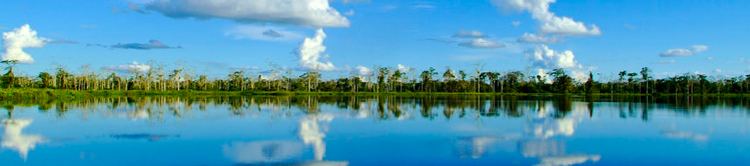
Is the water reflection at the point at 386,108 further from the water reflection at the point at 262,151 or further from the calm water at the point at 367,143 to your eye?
the water reflection at the point at 262,151

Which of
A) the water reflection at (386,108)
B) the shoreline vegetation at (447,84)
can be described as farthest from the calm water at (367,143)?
the shoreline vegetation at (447,84)

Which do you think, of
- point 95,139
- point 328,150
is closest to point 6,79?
point 95,139

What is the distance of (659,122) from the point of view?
2703 centimetres

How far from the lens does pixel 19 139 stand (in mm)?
17969

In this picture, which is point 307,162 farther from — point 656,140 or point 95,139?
point 656,140

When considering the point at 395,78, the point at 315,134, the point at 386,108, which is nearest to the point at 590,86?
the point at 395,78

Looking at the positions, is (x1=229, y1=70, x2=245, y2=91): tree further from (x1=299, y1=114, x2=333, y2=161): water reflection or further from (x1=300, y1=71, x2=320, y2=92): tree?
(x1=299, y1=114, x2=333, y2=161): water reflection

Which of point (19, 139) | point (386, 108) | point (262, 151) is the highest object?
point (386, 108)

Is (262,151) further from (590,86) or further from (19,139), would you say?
(590,86)

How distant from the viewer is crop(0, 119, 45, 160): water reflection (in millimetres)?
15814

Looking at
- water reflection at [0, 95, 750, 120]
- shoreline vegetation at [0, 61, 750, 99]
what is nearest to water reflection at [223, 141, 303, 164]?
water reflection at [0, 95, 750, 120]

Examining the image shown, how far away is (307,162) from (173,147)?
4668 millimetres

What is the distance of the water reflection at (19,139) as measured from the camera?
15814mm

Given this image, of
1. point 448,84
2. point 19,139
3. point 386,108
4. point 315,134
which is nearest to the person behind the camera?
point 19,139
